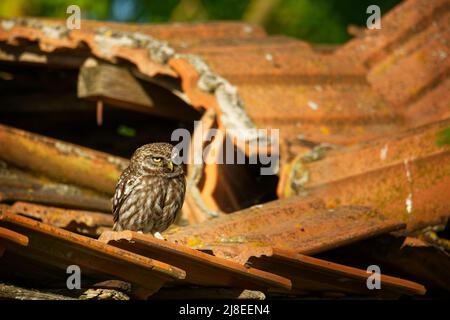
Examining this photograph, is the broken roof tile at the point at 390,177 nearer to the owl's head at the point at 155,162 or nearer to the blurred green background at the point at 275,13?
the owl's head at the point at 155,162

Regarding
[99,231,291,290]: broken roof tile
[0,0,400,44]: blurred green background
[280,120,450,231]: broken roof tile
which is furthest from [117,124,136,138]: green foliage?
[0,0,400,44]: blurred green background

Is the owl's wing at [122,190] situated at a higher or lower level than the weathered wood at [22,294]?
higher

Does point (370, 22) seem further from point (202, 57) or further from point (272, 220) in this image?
point (272, 220)

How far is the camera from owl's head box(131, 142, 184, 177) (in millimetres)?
6074

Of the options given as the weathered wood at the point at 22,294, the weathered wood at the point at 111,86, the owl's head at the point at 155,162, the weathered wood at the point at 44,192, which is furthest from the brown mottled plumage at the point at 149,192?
the weathered wood at the point at 22,294

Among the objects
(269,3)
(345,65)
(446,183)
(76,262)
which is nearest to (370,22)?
(345,65)

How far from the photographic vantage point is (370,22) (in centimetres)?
764

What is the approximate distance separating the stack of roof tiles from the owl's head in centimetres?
24

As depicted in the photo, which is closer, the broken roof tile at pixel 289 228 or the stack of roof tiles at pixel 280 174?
the stack of roof tiles at pixel 280 174

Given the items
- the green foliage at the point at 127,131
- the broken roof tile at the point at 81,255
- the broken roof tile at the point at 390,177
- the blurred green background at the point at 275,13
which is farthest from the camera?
the blurred green background at the point at 275,13

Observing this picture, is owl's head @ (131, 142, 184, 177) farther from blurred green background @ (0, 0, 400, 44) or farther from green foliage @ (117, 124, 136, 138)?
blurred green background @ (0, 0, 400, 44)

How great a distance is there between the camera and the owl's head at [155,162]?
607 centimetres

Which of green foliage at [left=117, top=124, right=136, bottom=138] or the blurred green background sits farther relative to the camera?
the blurred green background

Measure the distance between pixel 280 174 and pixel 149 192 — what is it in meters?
0.77
